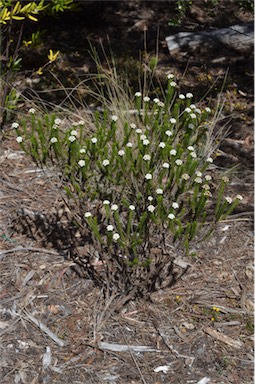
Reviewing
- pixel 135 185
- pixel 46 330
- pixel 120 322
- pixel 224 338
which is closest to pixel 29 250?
pixel 46 330

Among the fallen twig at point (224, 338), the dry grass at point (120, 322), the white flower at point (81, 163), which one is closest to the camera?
the white flower at point (81, 163)

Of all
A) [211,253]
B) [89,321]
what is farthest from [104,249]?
[211,253]

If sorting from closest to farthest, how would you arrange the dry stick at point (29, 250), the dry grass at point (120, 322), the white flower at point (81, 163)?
the white flower at point (81, 163) → the dry grass at point (120, 322) → the dry stick at point (29, 250)

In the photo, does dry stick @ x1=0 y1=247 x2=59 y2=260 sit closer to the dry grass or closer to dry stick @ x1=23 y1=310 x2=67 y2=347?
the dry grass

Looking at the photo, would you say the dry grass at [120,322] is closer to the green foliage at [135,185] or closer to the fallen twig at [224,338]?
→ the fallen twig at [224,338]

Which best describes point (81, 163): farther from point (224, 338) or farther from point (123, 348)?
point (224, 338)

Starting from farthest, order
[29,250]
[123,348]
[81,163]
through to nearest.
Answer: [29,250] < [123,348] < [81,163]

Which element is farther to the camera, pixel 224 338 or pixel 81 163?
pixel 224 338

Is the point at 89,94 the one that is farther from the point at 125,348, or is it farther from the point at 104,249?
the point at 125,348

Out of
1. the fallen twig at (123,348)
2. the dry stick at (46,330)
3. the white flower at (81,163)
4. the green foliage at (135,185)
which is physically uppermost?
the white flower at (81,163)

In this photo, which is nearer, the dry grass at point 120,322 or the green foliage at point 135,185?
the green foliage at point 135,185

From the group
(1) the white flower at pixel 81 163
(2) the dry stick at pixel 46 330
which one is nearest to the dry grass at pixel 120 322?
(2) the dry stick at pixel 46 330

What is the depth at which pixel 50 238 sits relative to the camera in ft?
12.4

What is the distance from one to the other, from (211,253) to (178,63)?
2437 millimetres
